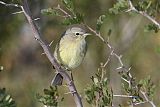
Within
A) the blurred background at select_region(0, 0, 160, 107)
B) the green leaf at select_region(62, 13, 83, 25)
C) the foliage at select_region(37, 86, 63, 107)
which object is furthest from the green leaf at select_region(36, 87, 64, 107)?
the blurred background at select_region(0, 0, 160, 107)

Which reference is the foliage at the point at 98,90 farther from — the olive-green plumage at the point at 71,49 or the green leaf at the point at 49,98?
the olive-green plumage at the point at 71,49

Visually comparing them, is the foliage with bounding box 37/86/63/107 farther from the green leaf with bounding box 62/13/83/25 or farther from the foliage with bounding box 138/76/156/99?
the foliage with bounding box 138/76/156/99

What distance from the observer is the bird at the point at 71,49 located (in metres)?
5.19

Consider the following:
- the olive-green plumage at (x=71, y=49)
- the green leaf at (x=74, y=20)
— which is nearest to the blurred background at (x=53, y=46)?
the olive-green plumage at (x=71, y=49)

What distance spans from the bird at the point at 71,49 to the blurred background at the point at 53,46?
206 cm

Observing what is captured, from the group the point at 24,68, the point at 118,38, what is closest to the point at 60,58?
the point at 118,38

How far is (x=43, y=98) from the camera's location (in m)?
3.62

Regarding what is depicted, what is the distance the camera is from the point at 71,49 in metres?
5.32

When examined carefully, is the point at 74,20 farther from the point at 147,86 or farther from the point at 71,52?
the point at 71,52

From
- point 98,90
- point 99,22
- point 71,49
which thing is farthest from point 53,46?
point 98,90

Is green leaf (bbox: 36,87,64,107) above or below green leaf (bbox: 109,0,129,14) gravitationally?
below

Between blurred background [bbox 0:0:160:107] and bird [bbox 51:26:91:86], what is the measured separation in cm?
206

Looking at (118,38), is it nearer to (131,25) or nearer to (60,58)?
(131,25)

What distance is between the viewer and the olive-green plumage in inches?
204
